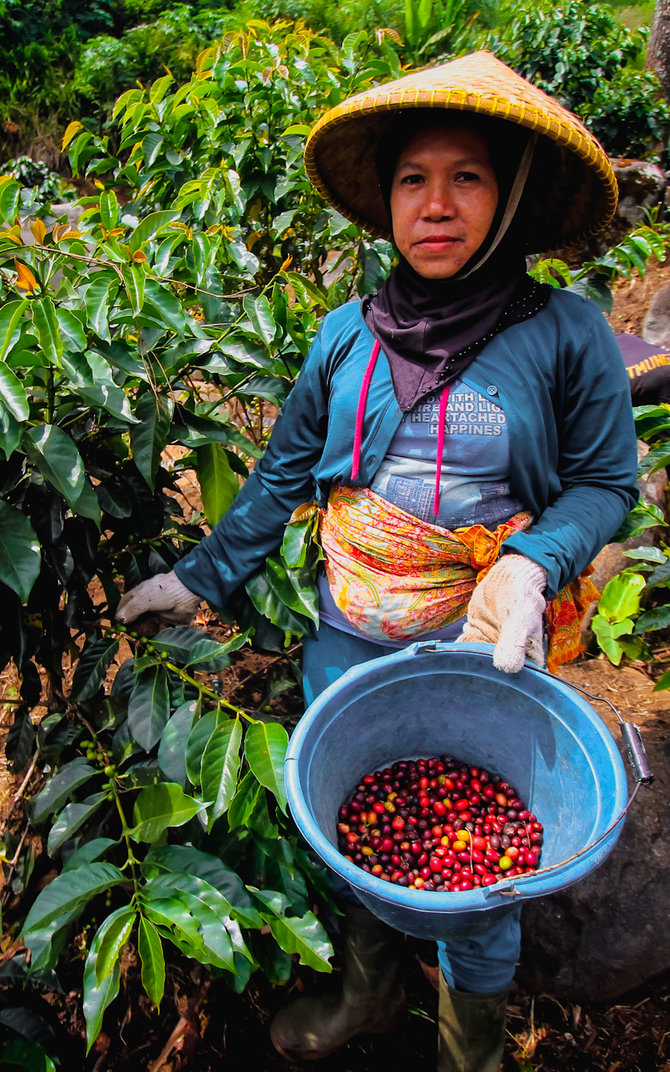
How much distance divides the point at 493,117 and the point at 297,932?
159cm

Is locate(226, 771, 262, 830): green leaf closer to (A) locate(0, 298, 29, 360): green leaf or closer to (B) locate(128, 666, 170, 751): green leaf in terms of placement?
(B) locate(128, 666, 170, 751): green leaf

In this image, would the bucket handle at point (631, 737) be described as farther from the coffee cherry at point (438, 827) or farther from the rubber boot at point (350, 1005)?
the rubber boot at point (350, 1005)

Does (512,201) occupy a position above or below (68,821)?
above

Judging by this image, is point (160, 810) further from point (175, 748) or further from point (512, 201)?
point (512, 201)

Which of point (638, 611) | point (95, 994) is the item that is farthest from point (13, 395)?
point (638, 611)

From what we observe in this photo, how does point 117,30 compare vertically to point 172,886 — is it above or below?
above

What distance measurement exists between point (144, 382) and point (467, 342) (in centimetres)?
66

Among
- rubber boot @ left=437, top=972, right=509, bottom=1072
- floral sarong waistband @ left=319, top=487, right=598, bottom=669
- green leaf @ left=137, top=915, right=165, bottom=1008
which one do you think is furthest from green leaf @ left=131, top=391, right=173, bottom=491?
rubber boot @ left=437, top=972, right=509, bottom=1072

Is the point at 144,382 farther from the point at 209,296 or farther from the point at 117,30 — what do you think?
the point at 117,30

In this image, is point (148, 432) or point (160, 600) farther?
point (160, 600)

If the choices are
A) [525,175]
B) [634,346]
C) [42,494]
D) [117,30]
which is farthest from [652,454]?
[117,30]

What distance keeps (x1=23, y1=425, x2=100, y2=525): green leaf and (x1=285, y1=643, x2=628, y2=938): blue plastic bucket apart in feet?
1.87

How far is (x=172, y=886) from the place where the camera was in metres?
Answer: 1.45

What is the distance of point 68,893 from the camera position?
55.4 inches
